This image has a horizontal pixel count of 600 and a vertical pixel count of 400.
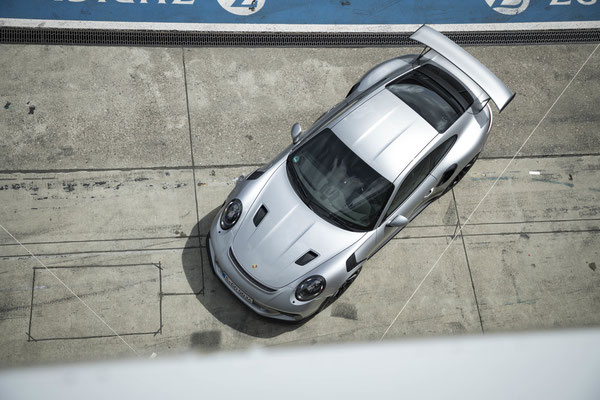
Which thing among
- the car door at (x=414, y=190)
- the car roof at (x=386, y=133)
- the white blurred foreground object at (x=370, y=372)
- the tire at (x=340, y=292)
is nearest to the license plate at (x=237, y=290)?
the tire at (x=340, y=292)

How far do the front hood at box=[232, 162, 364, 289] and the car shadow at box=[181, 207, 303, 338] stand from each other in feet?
2.01

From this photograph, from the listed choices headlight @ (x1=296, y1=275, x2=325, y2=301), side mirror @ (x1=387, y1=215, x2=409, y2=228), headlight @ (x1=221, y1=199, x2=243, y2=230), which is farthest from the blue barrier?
headlight @ (x1=296, y1=275, x2=325, y2=301)

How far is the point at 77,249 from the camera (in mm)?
6242

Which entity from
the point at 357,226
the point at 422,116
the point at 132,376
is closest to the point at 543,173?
the point at 422,116

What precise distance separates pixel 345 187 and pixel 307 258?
85 cm

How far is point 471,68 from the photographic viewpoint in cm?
612

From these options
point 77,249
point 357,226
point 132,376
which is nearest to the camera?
point 132,376

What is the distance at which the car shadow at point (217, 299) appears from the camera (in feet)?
19.8

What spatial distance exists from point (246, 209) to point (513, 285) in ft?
10.9

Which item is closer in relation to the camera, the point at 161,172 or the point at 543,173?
the point at 161,172

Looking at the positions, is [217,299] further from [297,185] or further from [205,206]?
[297,185]

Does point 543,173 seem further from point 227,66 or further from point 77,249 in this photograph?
point 77,249

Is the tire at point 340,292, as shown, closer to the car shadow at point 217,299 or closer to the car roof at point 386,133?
the car shadow at point 217,299

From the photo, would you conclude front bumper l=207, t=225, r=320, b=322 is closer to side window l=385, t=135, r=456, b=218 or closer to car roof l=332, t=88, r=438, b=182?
side window l=385, t=135, r=456, b=218
